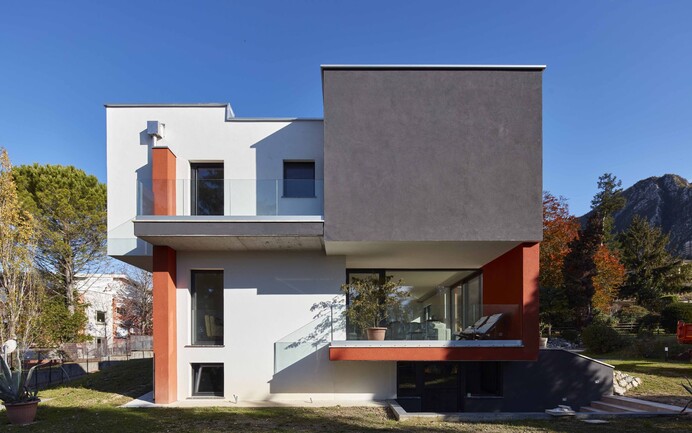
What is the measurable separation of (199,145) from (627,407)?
13.1 meters

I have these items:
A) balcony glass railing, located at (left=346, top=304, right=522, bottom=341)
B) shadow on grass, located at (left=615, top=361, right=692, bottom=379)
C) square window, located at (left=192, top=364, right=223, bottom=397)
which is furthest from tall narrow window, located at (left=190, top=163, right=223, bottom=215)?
shadow on grass, located at (left=615, top=361, right=692, bottom=379)

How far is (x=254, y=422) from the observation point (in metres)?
9.03

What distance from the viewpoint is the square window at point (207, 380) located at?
12.6 meters

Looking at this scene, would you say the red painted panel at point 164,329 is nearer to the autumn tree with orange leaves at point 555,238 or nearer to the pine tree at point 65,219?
the pine tree at point 65,219

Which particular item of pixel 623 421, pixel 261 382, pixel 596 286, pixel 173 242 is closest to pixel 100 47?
pixel 173 242

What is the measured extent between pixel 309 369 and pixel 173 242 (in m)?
5.05

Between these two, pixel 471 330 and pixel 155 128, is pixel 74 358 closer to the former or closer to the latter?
pixel 155 128

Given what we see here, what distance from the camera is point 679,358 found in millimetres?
17312

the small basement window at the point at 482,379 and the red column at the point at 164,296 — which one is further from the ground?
the red column at the point at 164,296

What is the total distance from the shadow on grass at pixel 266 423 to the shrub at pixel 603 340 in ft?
35.6

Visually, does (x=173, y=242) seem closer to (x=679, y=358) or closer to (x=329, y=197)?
(x=329, y=197)

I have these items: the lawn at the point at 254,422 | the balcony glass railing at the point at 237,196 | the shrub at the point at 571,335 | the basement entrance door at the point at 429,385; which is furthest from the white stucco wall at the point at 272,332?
the shrub at the point at 571,335

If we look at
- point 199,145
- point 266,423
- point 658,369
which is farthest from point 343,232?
point 658,369

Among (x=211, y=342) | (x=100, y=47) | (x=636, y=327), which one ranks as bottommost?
(x=636, y=327)
